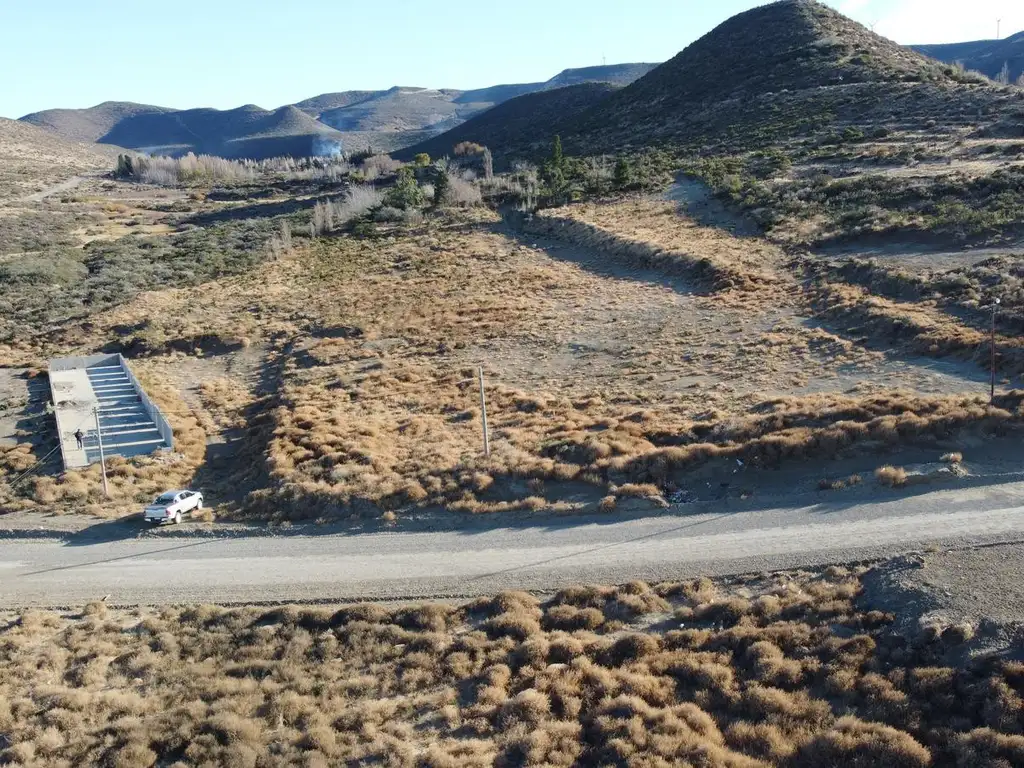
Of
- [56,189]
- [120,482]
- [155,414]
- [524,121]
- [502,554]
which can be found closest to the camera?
[502,554]

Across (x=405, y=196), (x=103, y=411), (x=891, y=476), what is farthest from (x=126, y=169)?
(x=891, y=476)

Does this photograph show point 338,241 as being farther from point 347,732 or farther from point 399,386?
point 347,732

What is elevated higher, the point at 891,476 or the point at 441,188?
the point at 441,188

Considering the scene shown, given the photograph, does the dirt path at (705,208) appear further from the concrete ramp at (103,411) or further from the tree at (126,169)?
the tree at (126,169)

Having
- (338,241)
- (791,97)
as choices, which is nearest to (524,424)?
(338,241)

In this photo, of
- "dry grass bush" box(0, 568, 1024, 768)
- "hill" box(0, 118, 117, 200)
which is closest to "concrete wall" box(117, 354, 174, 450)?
"dry grass bush" box(0, 568, 1024, 768)

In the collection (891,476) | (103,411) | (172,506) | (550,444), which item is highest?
(891,476)

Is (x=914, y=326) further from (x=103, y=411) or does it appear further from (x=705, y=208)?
(x=103, y=411)
